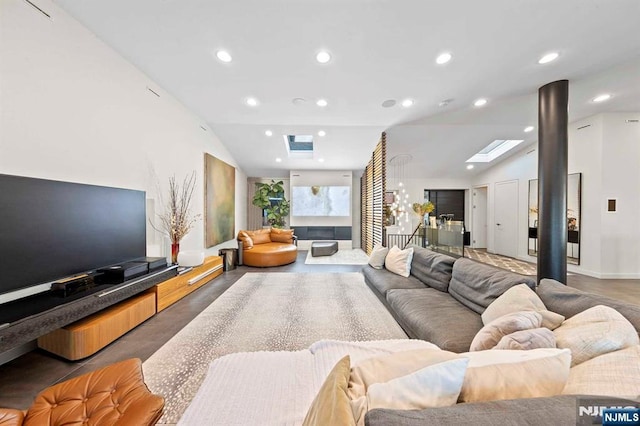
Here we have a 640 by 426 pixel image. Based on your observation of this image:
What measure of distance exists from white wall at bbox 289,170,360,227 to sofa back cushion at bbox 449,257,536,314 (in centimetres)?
557

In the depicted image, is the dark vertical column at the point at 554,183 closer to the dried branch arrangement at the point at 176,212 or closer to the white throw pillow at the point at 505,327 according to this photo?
the white throw pillow at the point at 505,327

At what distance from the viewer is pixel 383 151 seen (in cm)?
545

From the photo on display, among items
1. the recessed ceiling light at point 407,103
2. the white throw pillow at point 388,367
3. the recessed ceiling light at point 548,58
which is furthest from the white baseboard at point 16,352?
the recessed ceiling light at point 548,58

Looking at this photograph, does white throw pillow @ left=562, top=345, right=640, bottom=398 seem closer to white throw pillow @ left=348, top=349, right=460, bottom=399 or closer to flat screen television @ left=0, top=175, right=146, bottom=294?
white throw pillow @ left=348, top=349, right=460, bottom=399

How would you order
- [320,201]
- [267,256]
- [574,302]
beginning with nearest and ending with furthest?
[574,302] → [267,256] → [320,201]

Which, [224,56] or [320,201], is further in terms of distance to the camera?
[320,201]

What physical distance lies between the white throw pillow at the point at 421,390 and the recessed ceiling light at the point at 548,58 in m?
3.95

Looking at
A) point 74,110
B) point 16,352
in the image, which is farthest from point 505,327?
point 74,110

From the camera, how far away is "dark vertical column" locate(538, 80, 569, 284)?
3277 millimetres

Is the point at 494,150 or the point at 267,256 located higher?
the point at 494,150

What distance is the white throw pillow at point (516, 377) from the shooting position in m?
0.80

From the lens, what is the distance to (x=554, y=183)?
3.30 m

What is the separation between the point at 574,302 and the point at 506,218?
6.81 m

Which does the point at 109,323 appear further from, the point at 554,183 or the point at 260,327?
the point at 554,183
